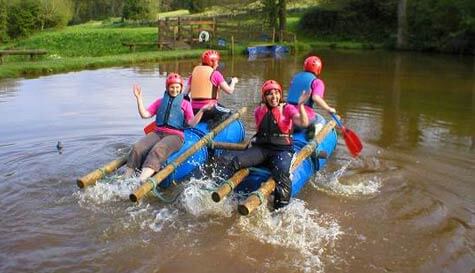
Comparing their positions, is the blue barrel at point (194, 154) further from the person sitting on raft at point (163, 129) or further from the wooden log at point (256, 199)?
the wooden log at point (256, 199)

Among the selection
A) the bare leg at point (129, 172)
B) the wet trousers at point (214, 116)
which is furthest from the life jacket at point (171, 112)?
the wet trousers at point (214, 116)

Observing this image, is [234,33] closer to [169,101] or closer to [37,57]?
[37,57]

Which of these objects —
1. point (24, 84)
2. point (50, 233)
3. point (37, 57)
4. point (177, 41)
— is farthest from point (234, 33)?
point (50, 233)

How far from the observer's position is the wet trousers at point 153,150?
6.80m

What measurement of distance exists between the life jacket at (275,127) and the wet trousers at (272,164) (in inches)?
5.3

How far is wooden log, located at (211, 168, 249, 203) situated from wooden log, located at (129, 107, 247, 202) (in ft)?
2.56

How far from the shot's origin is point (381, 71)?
21.4 m

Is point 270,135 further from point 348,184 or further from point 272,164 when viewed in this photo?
point 348,184

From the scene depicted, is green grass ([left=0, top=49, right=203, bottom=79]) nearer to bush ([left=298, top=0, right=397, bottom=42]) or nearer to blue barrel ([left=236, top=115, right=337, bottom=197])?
blue barrel ([left=236, top=115, right=337, bottom=197])

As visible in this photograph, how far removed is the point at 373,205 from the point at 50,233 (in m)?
3.88

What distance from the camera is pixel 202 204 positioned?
20.7ft

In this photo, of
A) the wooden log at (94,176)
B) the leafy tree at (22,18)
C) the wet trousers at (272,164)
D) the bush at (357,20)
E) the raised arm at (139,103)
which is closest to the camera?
the wooden log at (94,176)

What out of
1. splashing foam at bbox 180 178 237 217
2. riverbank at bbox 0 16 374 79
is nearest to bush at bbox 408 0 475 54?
riverbank at bbox 0 16 374 79

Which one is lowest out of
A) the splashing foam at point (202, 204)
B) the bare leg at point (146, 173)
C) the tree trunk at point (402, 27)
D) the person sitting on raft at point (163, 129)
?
the splashing foam at point (202, 204)
